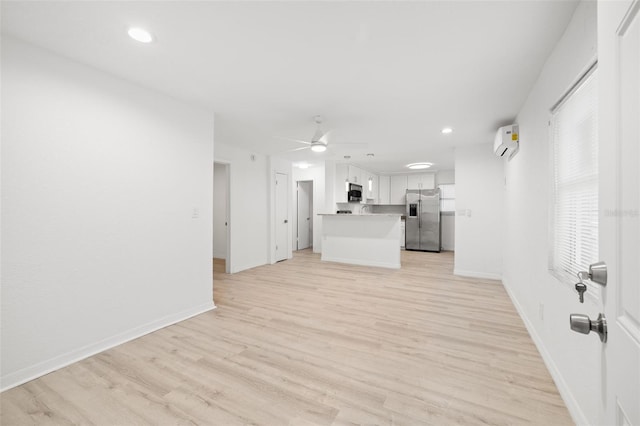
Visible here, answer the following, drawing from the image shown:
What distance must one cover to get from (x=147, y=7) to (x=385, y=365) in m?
2.94

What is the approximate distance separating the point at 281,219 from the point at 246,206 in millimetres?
1172

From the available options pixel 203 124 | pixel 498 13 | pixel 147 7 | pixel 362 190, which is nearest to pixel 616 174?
pixel 498 13

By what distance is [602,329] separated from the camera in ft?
2.17

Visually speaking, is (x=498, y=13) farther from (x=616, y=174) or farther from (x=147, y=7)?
(x=147, y=7)

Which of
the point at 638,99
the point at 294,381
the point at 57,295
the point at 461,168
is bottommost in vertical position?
the point at 294,381

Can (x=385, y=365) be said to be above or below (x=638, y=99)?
below

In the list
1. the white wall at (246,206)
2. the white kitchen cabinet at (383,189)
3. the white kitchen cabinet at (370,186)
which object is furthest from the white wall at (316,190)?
the white kitchen cabinet at (383,189)

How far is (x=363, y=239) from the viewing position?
5992mm

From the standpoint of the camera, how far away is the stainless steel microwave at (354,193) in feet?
24.2

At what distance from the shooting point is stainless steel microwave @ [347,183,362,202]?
7.36 metres

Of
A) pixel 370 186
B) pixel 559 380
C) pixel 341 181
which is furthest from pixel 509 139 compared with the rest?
pixel 370 186

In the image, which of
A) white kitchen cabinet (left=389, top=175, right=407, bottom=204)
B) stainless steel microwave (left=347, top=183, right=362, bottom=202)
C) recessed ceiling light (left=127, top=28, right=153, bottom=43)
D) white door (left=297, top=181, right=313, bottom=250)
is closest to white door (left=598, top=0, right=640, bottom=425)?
recessed ceiling light (left=127, top=28, right=153, bottom=43)

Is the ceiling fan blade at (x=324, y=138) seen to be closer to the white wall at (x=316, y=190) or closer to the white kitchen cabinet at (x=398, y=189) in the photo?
the white wall at (x=316, y=190)

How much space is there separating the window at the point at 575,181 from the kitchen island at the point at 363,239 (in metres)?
3.58
